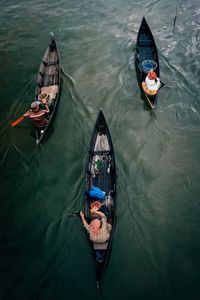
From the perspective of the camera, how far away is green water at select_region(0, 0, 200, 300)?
29.9 ft

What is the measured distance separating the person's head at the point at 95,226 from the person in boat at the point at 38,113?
6.64m

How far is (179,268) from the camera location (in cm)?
901

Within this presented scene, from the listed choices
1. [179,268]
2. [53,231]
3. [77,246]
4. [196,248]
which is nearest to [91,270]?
[77,246]

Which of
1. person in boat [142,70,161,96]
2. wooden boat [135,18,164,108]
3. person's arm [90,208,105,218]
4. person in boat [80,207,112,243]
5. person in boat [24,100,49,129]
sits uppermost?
wooden boat [135,18,164,108]

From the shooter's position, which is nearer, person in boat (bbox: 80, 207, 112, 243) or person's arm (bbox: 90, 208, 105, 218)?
person in boat (bbox: 80, 207, 112, 243)

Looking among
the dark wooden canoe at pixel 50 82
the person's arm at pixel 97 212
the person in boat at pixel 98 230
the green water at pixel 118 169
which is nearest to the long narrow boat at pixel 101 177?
the person in boat at pixel 98 230

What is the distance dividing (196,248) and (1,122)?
12.5m

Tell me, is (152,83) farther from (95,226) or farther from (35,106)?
(95,226)

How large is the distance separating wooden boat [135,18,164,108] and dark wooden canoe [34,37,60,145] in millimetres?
5278

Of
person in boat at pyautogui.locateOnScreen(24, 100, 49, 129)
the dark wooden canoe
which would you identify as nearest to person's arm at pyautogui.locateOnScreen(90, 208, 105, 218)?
the dark wooden canoe

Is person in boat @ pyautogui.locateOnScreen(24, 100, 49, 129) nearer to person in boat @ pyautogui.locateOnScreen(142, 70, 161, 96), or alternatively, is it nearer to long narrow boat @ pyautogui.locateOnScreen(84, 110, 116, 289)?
long narrow boat @ pyautogui.locateOnScreen(84, 110, 116, 289)

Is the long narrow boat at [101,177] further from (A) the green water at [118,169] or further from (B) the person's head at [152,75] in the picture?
(B) the person's head at [152,75]

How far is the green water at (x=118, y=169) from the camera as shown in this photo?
A: 29.9 feet

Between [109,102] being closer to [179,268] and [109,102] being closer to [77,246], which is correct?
[77,246]
